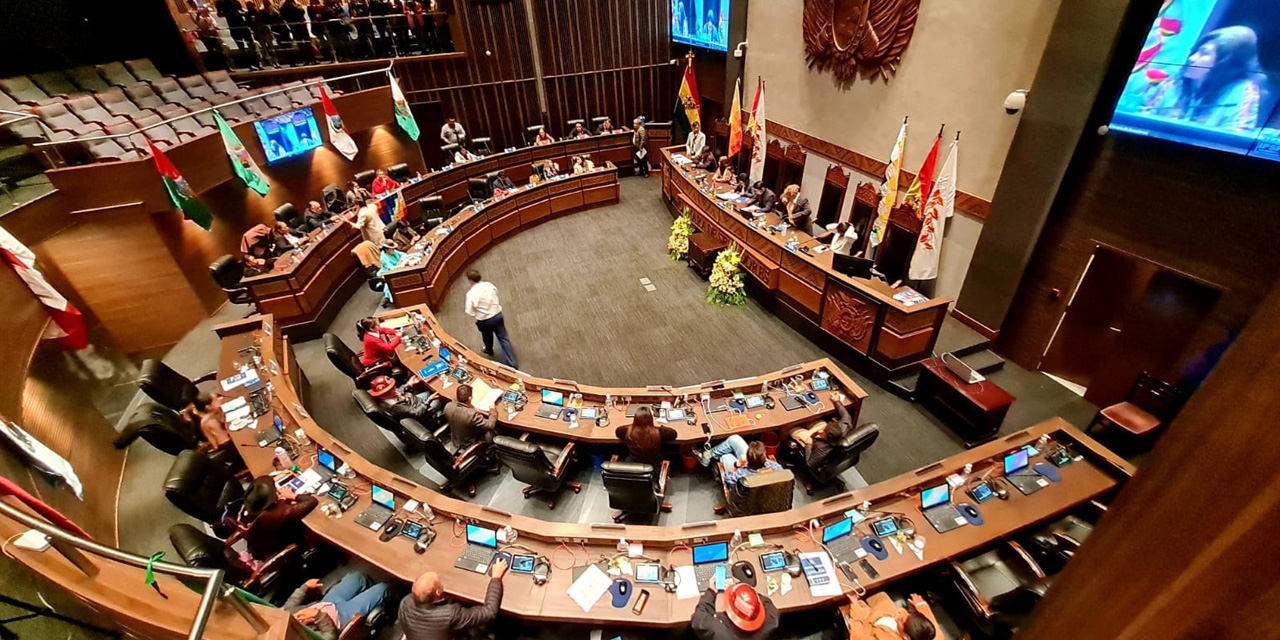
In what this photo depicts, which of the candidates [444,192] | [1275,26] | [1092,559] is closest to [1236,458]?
[1092,559]

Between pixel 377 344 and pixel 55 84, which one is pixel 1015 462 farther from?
pixel 55 84

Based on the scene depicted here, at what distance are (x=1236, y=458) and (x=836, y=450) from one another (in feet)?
14.7

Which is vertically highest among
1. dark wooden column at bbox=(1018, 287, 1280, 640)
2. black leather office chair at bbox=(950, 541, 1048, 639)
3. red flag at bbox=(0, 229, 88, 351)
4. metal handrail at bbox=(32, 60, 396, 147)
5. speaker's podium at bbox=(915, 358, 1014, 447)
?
dark wooden column at bbox=(1018, 287, 1280, 640)

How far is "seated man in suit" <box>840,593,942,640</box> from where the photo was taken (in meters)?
3.17

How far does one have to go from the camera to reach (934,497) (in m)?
4.04

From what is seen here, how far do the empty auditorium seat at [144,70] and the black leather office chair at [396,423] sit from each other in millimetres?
8531

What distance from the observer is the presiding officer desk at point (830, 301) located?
5871 millimetres

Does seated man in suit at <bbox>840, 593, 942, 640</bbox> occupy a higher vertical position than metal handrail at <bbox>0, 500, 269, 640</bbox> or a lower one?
lower

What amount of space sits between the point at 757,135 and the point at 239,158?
26.8ft

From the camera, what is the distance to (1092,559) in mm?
512

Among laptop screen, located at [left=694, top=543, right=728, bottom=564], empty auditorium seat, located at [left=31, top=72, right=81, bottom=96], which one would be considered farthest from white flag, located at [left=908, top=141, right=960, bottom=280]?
empty auditorium seat, located at [left=31, top=72, right=81, bottom=96]

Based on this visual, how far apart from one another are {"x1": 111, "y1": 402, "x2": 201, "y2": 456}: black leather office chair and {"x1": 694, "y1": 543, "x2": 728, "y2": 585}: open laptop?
473cm

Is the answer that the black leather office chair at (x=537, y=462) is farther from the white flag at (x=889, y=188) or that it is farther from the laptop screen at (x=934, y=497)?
the white flag at (x=889, y=188)

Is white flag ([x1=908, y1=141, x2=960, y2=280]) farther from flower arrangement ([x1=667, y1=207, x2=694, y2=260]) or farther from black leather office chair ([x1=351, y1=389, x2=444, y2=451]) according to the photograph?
black leather office chair ([x1=351, y1=389, x2=444, y2=451])
